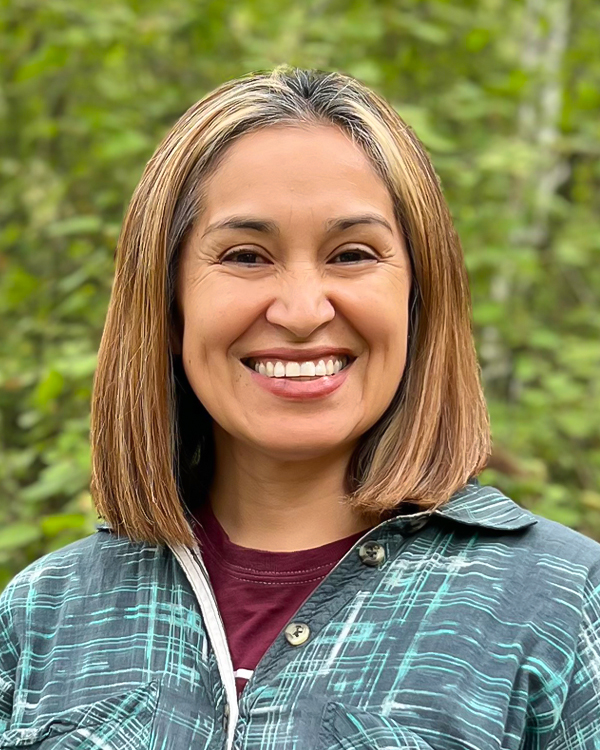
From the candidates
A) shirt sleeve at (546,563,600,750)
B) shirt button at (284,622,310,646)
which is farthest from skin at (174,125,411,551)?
shirt sleeve at (546,563,600,750)

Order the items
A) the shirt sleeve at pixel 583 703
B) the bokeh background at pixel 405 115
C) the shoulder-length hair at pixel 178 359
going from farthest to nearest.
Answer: the bokeh background at pixel 405 115, the shoulder-length hair at pixel 178 359, the shirt sleeve at pixel 583 703

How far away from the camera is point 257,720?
1516 millimetres

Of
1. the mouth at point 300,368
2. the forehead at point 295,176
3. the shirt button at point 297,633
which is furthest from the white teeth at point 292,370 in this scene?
the shirt button at point 297,633

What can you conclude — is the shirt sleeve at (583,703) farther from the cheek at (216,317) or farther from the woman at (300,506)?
the cheek at (216,317)

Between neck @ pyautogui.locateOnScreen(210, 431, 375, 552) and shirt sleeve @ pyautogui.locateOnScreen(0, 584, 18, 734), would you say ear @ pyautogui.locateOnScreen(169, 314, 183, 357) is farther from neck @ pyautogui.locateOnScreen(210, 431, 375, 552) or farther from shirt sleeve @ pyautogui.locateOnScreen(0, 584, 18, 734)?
shirt sleeve @ pyautogui.locateOnScreen(0, 584, 18, 734)

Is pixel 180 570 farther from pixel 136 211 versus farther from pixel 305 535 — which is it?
pixel 136 211

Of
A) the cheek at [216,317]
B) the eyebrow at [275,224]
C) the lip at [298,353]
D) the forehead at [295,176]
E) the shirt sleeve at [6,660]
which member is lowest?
the shirt sleeve at [6,660]

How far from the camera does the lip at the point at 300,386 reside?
162 cm

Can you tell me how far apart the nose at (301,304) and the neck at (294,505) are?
11.3 inches

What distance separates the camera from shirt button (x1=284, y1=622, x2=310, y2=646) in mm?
1556

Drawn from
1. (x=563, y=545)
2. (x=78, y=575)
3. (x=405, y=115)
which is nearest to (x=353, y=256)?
(x=563, y=545)

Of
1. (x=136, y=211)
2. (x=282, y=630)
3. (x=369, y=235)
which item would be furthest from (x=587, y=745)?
(x=136, y=211)

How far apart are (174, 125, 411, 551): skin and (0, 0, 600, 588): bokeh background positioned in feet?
5.79

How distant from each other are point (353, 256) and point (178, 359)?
44 centimetres
